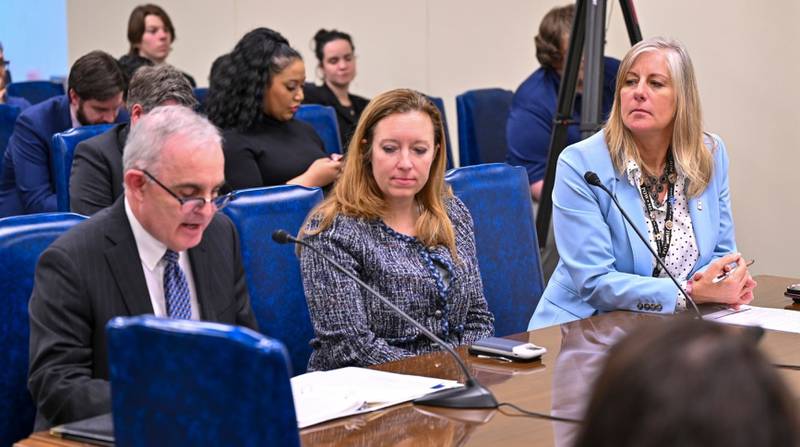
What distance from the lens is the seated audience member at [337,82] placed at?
18.1ft


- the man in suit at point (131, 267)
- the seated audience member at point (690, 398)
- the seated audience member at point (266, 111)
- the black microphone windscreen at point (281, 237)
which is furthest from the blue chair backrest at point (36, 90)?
the seated audience member at point (690, 398)

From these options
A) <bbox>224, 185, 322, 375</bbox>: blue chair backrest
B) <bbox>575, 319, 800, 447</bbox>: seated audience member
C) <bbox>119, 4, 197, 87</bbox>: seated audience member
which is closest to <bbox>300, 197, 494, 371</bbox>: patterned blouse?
<bbox>224, 185, 322, 375</bbox>: blue chair backrest

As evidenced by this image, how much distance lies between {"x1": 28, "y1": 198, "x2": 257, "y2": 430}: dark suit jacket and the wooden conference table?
126 mm

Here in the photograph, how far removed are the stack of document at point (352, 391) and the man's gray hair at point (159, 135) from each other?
1.45 ft

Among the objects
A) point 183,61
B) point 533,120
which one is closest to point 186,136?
point 533,120

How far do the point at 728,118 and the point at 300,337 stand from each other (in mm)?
3234

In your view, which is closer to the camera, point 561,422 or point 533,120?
point 561,422

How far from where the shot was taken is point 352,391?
188cm

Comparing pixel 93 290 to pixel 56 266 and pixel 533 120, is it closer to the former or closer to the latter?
pixel 56 266

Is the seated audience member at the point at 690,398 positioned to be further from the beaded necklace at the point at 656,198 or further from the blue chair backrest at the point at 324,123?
the blue chair backrest at the point at 324,123

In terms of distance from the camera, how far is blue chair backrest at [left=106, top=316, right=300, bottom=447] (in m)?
1.24

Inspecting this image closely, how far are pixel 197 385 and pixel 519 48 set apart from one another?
16.9 feet

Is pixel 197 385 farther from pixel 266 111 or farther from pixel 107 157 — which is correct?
pixel 266 111

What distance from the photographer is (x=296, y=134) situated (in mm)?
4059
